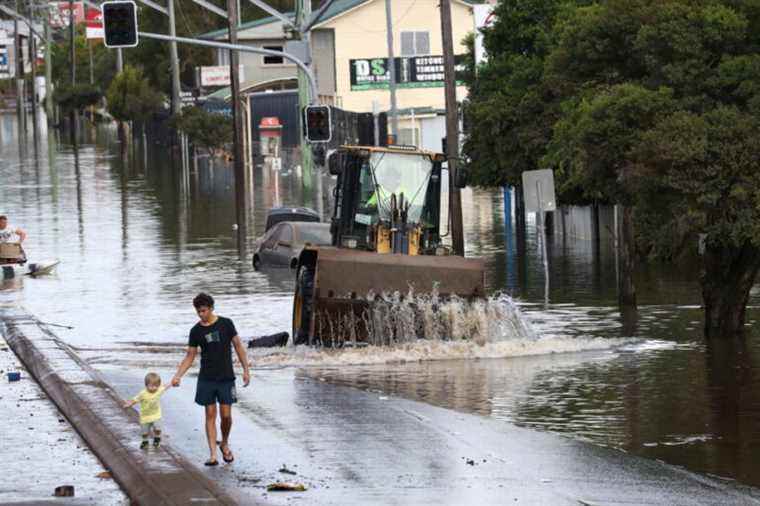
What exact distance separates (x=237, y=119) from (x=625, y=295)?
22.4 m

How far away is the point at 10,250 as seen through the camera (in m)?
35.6

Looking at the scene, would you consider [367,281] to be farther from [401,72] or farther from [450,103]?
[401,72]

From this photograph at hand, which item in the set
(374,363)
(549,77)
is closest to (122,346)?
(374,363)

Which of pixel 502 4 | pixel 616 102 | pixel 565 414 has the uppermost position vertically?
pixel 502 4

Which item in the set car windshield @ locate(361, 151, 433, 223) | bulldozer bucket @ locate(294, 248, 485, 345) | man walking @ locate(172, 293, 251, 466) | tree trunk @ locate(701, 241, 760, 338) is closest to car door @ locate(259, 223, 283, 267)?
car windshield @ locate(361, 151, 433, 223)

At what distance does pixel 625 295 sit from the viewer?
28391mm

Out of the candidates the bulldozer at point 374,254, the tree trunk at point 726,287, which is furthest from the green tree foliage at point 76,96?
the tree trunk at point 726,287

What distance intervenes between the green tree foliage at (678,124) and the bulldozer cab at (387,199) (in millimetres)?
2385

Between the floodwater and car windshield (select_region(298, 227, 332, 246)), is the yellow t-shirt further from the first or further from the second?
car windshield (select_region(298, 227, 332, 246))

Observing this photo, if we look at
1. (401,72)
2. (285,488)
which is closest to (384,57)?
(401,72)

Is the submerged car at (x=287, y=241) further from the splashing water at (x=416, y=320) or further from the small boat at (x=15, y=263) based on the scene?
the splashing water at (x=416, y=320)

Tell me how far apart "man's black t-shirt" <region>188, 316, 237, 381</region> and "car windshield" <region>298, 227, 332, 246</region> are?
22.7 metres

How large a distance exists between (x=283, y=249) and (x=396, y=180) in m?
12.2

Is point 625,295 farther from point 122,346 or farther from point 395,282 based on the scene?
point 122,346
